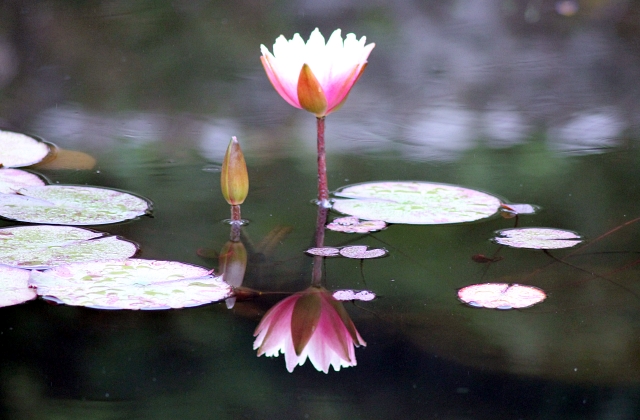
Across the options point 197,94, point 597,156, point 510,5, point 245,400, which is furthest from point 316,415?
point 510,5

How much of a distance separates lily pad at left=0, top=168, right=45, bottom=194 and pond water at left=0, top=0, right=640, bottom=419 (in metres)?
0.10

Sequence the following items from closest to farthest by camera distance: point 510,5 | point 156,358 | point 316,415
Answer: point 316,415 → point 156,358 → point 510,5

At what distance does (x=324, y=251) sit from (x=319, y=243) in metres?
0.05

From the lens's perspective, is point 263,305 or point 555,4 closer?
point 263,305

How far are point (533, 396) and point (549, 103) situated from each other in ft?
5.48

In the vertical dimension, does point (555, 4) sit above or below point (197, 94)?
above

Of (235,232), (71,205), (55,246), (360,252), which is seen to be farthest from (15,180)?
(360,252)

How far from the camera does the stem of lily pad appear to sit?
1.35 metres

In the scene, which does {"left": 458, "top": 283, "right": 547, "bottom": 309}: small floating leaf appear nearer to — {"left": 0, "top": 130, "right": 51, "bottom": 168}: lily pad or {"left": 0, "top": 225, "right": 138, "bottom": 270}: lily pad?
{"left": 0, "top": 225, "right": 138, "bottom": 270}: lily pad

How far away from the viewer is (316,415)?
788mm

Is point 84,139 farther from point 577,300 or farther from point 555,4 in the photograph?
point 555,4

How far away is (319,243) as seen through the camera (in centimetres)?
125

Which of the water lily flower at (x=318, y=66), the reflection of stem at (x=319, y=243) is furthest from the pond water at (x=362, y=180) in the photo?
the water lily flower at (x=318, y=66)

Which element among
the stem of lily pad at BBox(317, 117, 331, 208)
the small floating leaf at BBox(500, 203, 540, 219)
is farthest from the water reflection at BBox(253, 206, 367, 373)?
the small floating leaf at BBox(500, 203, 540, 219)
